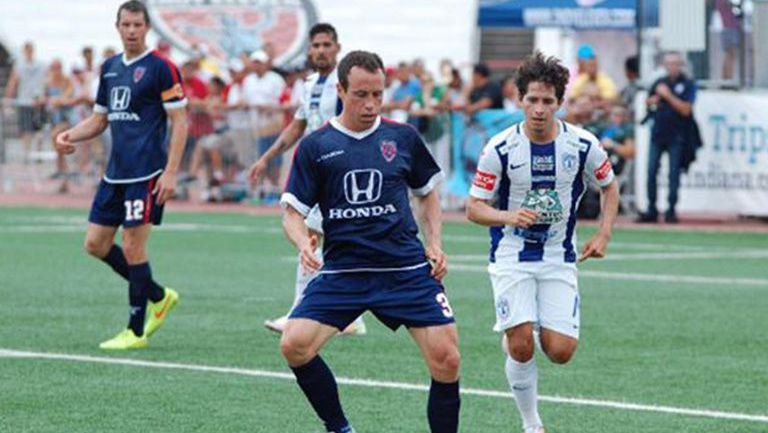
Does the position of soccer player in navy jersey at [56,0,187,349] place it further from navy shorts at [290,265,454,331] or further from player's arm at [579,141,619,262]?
navy shorts at [290,265,454,331]

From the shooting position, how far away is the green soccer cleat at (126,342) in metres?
13.4

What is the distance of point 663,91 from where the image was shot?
25.4m

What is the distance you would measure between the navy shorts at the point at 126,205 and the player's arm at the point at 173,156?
0.06m

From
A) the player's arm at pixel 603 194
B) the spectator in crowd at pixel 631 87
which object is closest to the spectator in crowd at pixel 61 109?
the spectator in crowd at pixel 631 87

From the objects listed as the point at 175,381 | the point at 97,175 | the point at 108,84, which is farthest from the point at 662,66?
the point at 175,381

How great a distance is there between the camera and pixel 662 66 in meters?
27.0

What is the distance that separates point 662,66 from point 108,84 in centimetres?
1442

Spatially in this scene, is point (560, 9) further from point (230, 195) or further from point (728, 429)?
point (728, 429)

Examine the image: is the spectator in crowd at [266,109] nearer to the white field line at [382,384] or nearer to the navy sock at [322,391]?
the white field line at [382,384]

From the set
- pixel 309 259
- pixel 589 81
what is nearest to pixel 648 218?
pixel 589 81

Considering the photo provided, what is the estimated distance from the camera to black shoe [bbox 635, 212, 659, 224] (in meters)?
26.1

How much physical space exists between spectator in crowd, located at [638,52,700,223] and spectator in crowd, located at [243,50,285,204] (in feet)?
18.6

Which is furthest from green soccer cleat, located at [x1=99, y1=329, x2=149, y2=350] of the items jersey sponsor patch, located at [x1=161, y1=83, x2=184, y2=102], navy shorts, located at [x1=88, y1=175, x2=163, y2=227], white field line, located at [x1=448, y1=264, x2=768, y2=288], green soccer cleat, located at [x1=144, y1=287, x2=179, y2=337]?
white field line, located at [x1=448, y1=264, x2=768, y2=288]

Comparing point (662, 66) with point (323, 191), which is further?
point (662, 66)
